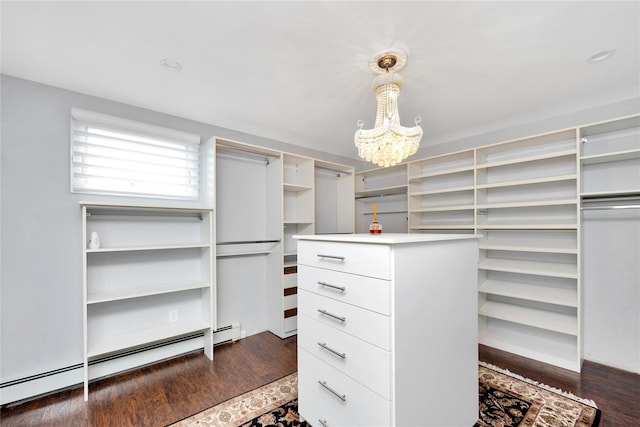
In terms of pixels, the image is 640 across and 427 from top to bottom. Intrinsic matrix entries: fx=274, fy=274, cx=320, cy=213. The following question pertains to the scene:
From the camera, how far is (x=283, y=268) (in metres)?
3.18

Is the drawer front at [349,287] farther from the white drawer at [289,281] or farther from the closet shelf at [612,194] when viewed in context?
the closet shelf at [612,194]

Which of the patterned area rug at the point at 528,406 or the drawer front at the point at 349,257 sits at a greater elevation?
the drawer front at the point at 349,257

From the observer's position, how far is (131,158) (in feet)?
8.16

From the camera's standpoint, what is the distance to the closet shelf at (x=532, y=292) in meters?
2.47

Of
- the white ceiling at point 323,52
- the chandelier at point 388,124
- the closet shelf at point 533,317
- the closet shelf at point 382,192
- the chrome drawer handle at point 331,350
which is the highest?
the white ceiling at point 323,52

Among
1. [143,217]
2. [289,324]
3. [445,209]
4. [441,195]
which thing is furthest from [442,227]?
[143,217]

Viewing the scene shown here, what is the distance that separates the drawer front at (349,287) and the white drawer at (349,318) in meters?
0.03

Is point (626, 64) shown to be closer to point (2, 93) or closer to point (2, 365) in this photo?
point (2, 93)

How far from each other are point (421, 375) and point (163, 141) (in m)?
2.82

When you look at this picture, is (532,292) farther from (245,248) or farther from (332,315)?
(245,248)

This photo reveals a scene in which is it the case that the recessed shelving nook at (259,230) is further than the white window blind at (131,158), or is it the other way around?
the recessed shelving nook at (259,230)

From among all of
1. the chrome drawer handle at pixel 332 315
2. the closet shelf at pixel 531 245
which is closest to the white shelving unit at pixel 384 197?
the closet shelf at pixel 531 245

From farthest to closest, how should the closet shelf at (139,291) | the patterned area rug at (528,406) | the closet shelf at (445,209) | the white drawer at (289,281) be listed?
the white drawer at (289,281) < the closet shelf at (445,209) < the closet shelf at (139,291) < the patterned area rug at (528,406)

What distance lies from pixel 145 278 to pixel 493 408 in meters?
2.99
